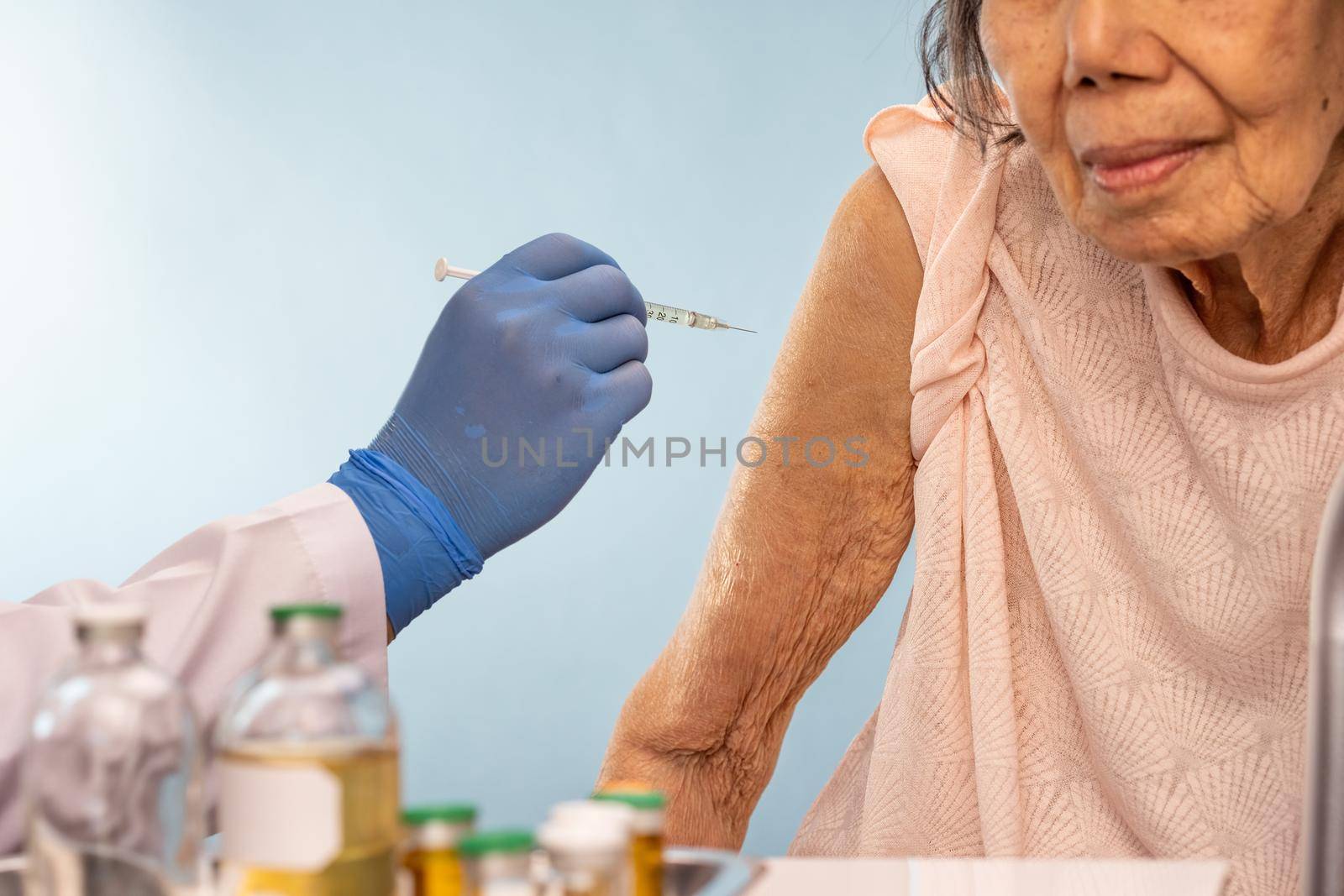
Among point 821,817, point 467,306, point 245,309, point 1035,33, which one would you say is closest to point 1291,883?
point 821,817

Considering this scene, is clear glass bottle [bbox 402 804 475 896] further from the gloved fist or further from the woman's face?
the woman's face

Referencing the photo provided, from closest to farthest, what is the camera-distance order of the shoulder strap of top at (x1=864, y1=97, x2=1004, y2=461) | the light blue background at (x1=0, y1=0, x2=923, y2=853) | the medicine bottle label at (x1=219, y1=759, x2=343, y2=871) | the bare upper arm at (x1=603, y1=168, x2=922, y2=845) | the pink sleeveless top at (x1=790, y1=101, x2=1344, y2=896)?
1. the medicine bottle label at (x1=219, y1=759, x2=343, y2=871)
2. the pink sleeveless top at (x1=790, y1=101, x2=1344, y2=896)
3. the shoulder strap of top at (x1=864, y1=97, x2=1004, y2=461)
4. the bare upper arm at (x1=603, y1=168, x2=922, y2=845)
5. the light blue background at (x1=0, y1=0, x2=923, y2=853)

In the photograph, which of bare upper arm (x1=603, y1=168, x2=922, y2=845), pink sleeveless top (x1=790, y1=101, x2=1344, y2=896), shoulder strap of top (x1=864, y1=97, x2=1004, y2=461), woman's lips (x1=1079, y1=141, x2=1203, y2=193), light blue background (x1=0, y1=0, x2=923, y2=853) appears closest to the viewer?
woman's lips (x1=1079, y1=141, x2=1203, y2=193)

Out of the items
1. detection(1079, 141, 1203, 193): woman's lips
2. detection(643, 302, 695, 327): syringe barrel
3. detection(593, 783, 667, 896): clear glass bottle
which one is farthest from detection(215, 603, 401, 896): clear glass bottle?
detection(643, 302, 695, 327): syringe barrel

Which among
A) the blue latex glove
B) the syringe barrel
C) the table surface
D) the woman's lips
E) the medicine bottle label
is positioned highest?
the woman's lips

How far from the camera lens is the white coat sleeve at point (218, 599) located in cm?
87

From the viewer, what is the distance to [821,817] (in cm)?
146

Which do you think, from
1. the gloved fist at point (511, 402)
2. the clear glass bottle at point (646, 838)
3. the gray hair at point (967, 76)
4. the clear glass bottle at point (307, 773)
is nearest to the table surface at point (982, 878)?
the clear glass bottle at point (646, 838)

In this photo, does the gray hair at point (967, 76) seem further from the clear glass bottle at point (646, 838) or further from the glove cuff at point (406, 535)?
the clear glass bottle at point (646, 838)

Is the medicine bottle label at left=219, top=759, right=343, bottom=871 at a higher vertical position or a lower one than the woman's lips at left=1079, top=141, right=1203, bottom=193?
lower

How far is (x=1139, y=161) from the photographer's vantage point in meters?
1.02

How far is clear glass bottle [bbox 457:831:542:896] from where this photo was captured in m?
0.52

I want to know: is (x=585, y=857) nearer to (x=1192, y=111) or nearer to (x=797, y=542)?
(x=1192, y=111)

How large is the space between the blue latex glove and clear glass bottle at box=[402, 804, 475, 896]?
58 cm
